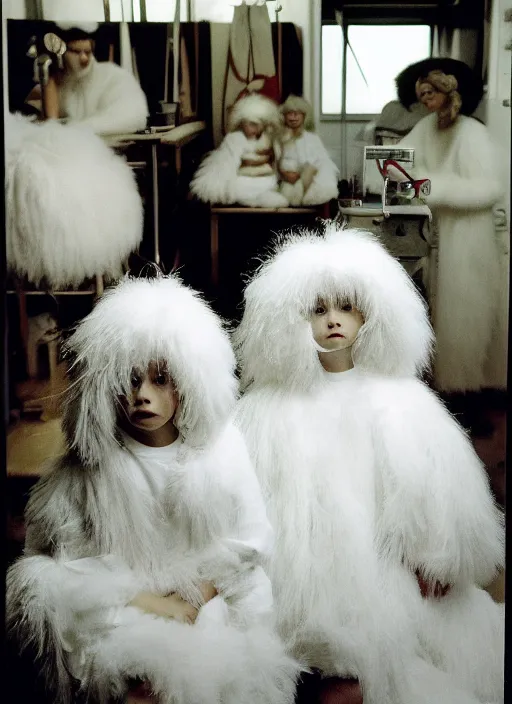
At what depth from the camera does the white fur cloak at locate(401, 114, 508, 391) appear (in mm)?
1683

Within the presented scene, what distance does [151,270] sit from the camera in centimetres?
165

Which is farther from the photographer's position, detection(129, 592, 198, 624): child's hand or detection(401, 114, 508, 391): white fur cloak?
detection(401, 114, 508, 391): white fur cloak

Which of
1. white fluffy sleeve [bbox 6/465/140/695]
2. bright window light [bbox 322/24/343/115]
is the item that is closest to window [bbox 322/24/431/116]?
bright window light [bbox 322/24/343/115]

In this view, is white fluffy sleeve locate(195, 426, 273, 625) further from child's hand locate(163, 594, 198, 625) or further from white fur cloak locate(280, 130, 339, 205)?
white fur cloak locate(280, 130, 339, 205)

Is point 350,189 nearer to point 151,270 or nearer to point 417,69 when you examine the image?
point 417,69

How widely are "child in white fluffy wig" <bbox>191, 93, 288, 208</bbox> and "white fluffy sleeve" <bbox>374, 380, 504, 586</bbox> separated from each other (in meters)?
0.41

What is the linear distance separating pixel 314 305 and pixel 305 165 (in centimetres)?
25

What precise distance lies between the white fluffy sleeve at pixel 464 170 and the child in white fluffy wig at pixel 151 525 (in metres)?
0.47

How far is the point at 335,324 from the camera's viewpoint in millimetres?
1649

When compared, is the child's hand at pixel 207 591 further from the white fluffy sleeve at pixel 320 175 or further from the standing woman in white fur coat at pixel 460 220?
the white fluffy sleeve at pixel 320 175

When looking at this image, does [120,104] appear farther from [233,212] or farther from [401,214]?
[401,214]

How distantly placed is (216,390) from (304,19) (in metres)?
0.66

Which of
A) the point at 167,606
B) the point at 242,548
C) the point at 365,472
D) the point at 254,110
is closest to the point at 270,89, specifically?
the point at 254,110

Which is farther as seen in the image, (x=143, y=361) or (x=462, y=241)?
(x=462, y=241)
